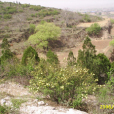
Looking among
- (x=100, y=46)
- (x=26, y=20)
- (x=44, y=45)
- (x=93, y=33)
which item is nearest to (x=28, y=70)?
(x=44, y=45)

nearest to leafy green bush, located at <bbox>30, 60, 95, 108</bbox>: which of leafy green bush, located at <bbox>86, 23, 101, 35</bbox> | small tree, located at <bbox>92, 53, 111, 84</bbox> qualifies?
small tree, located at <bbox>92, 53, 111, 84</bbox>

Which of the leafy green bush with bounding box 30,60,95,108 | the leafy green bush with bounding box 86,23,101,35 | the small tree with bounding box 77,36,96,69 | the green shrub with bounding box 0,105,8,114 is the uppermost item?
the leafy green bush with bounding box 86,23,101,35

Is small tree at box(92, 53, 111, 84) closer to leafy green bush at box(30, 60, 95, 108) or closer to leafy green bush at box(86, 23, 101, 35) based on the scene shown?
leafy green bush at box(30, 60, 95, 108)

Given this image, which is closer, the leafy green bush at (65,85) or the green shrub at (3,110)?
the green shrub at (3,110)

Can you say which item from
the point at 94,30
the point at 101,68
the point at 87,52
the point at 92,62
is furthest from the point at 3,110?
the point at 94,30

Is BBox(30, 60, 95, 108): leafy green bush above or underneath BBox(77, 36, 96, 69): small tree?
underneath

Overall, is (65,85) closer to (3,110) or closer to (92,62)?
(3,110)

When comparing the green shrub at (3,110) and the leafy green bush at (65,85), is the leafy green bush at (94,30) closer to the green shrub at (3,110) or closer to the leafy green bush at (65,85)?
the leafy green bush at (65,85)

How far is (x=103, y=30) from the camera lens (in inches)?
981

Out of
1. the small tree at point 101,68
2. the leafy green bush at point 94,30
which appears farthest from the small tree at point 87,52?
the leafy green bush at point 94,30

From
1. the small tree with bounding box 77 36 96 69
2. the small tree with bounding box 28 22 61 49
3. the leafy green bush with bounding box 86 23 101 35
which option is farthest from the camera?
the leafy green bush with bounding box 86 23 101 35

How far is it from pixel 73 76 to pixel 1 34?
1994 centimetres

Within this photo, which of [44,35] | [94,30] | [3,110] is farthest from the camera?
[94,30]

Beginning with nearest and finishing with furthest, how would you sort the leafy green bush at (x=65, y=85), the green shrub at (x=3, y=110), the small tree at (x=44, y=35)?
the green shrub at (x=3, y=110) → the leafy green bush at (x=65, y=85) → the small tree at (x=44, y=35)
